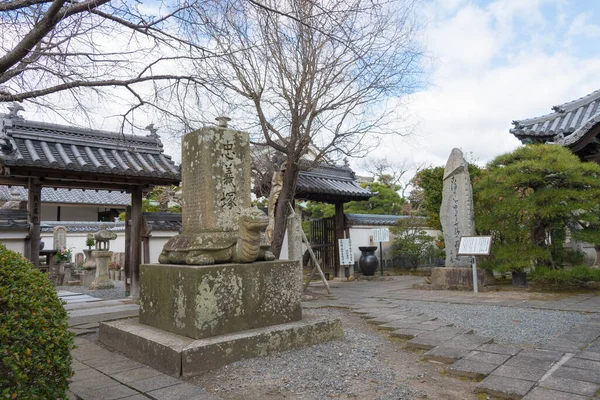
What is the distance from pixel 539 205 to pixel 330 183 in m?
7.06

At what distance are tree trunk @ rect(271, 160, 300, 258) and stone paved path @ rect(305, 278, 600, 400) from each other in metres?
3.16

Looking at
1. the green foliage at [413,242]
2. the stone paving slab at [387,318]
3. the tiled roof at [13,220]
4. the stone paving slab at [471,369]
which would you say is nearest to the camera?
the stone paving slab at [471,369]

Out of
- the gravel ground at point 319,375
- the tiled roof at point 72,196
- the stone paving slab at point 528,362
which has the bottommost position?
the gravel ground at point 319,375

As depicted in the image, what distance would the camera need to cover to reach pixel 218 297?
4.30 metres

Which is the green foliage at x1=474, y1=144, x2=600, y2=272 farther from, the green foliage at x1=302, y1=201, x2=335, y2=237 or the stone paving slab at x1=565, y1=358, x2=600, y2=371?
the green foliage at x1=302, y1=201, x2=335, y2=237

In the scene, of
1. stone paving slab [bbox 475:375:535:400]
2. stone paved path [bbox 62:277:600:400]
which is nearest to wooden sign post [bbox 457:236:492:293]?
stone paved path [bbox 62:277:600:400]

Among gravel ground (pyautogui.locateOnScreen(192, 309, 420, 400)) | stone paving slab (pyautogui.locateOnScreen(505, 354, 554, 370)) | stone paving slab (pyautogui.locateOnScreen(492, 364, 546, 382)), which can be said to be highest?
stone paving slab (pyautogui.locateOnScreen(505, 354, 554, 370))

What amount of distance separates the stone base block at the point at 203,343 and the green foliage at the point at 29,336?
137cm

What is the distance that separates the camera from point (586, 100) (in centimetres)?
1159

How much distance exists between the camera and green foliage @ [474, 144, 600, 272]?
26.8 feet

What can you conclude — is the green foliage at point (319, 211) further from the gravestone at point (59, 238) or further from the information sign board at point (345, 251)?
the gravestone at point (59, 238)

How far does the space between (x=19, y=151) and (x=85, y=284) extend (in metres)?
8.31

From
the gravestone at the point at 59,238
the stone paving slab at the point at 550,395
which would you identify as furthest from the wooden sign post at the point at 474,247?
the gravestone at the point at 59,238

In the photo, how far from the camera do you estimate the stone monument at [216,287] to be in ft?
13.6
